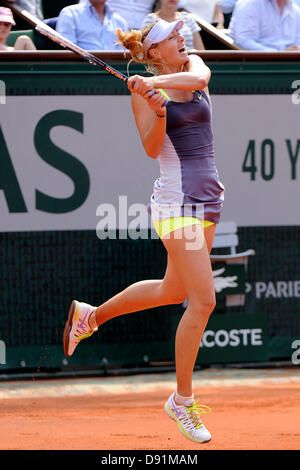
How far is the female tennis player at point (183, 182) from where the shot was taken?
3.88 metres

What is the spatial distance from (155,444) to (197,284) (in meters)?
1.17

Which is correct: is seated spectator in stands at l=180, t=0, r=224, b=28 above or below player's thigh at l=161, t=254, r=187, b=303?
above

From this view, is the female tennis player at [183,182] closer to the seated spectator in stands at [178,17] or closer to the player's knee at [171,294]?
the player's knee at [171,294]

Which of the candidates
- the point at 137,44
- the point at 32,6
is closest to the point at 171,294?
the point at 137,44

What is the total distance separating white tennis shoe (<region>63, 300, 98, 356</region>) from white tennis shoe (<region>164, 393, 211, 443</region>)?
2.46ft

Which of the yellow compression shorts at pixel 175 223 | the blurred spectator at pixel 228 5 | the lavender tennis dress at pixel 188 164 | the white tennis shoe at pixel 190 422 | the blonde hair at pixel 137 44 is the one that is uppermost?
the blurred spectator at pixel 228 5

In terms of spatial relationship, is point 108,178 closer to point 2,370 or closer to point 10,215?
point 10,215

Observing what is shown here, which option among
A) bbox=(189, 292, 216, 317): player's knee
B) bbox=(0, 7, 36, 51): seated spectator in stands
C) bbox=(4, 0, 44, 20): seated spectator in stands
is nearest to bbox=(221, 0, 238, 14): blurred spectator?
bbox=(4, 0, 44, 20): seated spectator in stands

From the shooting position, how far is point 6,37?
645 cm

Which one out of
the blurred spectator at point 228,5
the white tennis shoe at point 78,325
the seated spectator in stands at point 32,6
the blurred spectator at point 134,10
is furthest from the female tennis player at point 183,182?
the blurred spectator at point 228,5

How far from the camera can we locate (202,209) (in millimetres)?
3947

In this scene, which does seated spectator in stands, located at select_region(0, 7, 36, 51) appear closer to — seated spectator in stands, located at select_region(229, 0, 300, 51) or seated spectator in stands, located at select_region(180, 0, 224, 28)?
seated spectator in stands, located at select_region(229, 0, 300, 51)

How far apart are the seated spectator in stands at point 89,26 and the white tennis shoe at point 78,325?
2.81 meters

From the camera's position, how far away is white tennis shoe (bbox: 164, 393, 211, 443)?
156 inches
